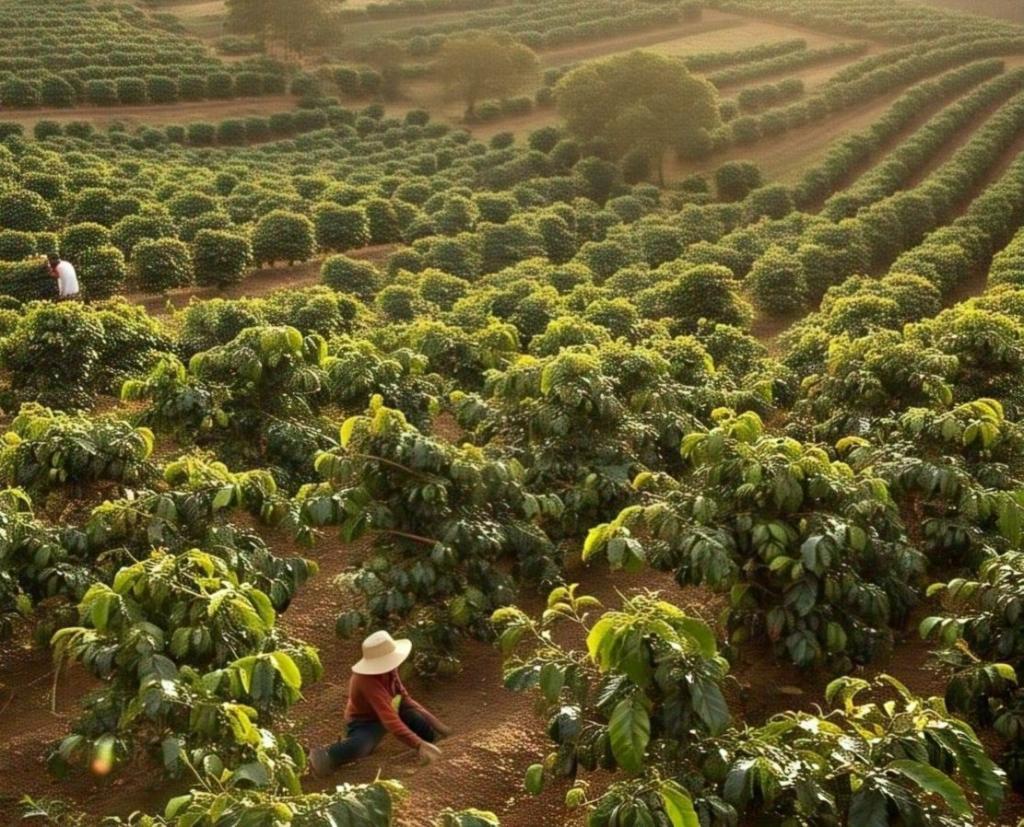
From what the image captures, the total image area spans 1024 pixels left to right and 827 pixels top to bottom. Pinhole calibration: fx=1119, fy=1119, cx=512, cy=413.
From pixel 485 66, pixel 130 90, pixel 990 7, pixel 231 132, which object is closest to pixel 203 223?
pixel 231 132

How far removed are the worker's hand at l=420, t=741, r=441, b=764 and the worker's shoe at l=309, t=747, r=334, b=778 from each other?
0.61 meters

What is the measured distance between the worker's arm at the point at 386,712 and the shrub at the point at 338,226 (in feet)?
70.5

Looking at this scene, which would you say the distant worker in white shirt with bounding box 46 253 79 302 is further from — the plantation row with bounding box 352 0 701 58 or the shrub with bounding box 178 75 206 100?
the plantation row with bounding box 352 0 701 58

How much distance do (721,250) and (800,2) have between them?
2207 inches

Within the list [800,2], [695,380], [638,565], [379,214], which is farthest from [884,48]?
[638,565]

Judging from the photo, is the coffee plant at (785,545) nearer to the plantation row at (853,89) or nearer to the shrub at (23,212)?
the shrub at (23,212)

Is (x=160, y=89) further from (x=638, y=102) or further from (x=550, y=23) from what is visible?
(x=550, y=23)

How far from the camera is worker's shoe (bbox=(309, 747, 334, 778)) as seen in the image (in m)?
7.39

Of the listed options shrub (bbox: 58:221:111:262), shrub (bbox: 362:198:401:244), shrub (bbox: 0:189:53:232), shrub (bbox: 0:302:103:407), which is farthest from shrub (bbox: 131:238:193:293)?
A: shrub (bbox: 362:198:401:244)

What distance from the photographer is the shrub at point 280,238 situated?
2569 centimetres

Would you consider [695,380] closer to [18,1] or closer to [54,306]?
[54,306]

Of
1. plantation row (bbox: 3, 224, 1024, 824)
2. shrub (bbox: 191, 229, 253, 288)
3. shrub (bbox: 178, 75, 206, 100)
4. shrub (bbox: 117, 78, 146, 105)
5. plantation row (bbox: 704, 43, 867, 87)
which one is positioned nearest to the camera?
plantation row (bbox: 3, 224, 1024, 824)

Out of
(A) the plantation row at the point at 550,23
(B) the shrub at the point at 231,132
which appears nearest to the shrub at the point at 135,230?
(B) the shrub at the point at 231,132

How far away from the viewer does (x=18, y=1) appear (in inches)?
2554
